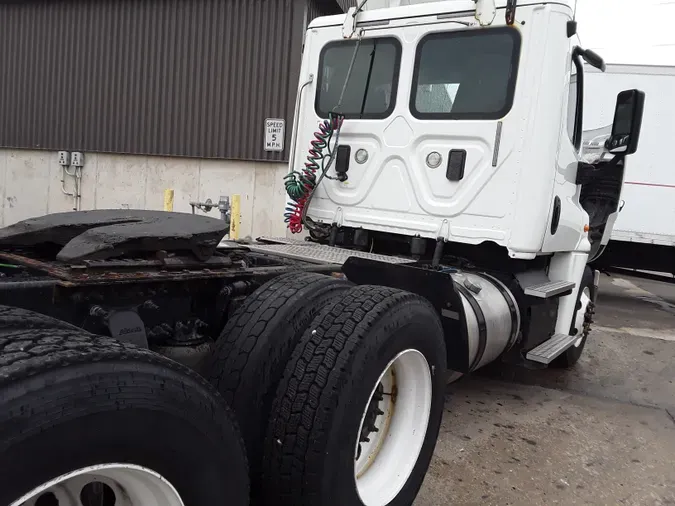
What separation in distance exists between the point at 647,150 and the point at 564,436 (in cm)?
646

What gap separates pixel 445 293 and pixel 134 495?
2140 mm

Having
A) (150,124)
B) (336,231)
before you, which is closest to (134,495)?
(336,231)

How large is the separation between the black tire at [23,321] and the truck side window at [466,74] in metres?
3.23

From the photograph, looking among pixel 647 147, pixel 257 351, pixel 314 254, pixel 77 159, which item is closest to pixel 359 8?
pixel 314 254

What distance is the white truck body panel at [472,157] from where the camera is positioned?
395cm

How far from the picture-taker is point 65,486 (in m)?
1.52

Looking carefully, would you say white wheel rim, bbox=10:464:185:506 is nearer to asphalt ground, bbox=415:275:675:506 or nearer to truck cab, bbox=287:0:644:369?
asphalt ground, bbox=415:275:675:506

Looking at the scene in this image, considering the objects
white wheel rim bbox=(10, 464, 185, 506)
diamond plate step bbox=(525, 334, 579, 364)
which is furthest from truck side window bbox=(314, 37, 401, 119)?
white wheel rim bbox=(10, 464, 185, 506)

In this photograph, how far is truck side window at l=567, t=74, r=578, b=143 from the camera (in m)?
4.29

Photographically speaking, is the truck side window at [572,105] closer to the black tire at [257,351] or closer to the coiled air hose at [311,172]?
the coiled air hose at [311,172]

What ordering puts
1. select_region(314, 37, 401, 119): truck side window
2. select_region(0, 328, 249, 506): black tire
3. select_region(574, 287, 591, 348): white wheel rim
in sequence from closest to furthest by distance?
select_region(0, 328, 249, 506): black tire < select_region(314, 37, 401, 119): truck side window < select_region(574, 287, 591, 348): white wheel rim

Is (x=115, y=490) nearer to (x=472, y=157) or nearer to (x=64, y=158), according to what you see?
(x=472, y=157)

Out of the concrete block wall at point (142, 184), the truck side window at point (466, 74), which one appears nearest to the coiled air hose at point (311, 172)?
the truck side window at point (466, 74)

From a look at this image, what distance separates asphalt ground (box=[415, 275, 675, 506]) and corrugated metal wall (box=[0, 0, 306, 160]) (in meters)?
6.63
